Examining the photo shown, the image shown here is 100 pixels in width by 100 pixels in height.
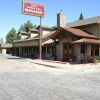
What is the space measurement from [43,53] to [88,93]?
105ft

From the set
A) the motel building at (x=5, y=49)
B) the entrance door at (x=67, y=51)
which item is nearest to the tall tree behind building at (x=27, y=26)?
the motel building at (x=5, y=49)

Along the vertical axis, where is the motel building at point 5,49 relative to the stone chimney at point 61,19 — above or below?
below

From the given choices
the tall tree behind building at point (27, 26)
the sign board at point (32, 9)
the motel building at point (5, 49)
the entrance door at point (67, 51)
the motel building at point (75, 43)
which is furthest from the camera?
the tall tree behind building at point (27, 26)

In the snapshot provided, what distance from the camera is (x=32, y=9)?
35125 mm

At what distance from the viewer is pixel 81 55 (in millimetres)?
29359

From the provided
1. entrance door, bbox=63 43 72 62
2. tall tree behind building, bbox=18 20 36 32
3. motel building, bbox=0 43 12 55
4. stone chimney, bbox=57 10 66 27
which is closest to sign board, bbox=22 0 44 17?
stone chimney, bbox=57 10 66 27

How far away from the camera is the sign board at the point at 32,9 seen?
34.6m

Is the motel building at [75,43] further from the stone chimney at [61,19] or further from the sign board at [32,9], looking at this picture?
the sign board at [32,9]

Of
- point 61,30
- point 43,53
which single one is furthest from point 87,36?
point 43,53

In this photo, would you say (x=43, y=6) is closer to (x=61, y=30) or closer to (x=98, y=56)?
(x=61, y=30)

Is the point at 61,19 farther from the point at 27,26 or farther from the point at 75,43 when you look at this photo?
the point at 27,26

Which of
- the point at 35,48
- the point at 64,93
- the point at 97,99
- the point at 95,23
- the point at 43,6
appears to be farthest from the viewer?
the point at 35,48

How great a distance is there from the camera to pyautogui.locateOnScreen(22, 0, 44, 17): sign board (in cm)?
3459

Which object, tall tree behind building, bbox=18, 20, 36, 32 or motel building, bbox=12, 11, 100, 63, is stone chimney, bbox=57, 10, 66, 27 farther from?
tall tree behind building, bbox=18, 20, 36, 32
